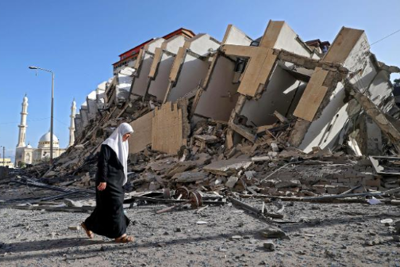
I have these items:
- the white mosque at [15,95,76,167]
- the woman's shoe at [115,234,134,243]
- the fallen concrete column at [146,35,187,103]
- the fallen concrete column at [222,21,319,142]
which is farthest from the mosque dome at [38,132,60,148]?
the woman's shoe at [115,234,134,243]

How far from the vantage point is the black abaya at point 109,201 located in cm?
308

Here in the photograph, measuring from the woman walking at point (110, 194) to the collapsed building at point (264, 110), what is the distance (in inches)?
159

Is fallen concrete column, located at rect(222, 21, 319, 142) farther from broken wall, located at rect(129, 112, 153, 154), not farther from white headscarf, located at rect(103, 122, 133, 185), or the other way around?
white headscarf, located at rect(103, 122, 133, 185)

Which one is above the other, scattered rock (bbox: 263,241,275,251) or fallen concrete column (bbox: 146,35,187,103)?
fallen concrete column (bbox: 146,35,187,103)

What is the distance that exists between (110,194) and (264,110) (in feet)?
26.9

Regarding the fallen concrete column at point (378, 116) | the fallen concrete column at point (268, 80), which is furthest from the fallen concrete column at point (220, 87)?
the fallen concrete column at point (378, 116)

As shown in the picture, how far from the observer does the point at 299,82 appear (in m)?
11.3

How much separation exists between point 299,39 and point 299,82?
5.23 feet

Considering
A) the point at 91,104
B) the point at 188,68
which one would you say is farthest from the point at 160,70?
the point at 91,104

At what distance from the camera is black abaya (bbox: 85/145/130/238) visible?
10.1ft

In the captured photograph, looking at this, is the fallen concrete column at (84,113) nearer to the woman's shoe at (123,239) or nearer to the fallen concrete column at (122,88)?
the fallen concrete column at (122,88)

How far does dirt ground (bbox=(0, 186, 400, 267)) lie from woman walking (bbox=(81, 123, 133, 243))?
0.46 ft

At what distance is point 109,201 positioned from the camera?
3.18m

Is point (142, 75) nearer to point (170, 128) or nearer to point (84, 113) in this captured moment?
point (170, 128)
